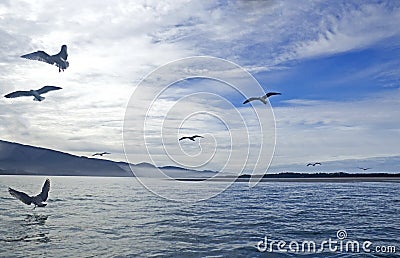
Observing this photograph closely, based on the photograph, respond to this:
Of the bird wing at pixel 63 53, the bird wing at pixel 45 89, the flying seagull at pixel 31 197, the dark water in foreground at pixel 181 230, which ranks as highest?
the bird wing at pixel 63 53

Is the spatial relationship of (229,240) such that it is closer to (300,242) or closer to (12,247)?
(300,242)

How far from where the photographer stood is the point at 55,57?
24.7 metres

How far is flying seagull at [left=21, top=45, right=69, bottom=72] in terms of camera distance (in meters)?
24.2

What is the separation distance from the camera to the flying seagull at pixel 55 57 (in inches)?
952

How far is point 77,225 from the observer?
1051 inches

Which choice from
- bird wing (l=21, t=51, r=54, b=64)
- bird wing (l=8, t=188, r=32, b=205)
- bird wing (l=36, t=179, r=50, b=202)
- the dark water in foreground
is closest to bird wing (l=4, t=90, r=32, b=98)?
bird wing (l=21, t=51, r=54, b=64)

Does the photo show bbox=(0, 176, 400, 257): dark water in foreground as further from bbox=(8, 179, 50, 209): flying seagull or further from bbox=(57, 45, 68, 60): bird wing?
bbox=(57, 45, 68, 60): bird wing

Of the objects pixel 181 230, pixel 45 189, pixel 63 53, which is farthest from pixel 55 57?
pixel 181 230

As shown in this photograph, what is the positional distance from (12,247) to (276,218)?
60.8ft

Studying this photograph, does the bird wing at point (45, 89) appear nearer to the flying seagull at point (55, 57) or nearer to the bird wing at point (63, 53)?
the flying seagull at point (55, 57)

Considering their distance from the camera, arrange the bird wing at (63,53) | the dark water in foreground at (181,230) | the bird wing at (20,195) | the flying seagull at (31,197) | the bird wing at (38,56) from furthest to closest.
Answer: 1. the flying seagull at (31,197)
2. the bird wing at (20,195)
3. the bird wing at (63,53)
4. the bird wing at (38,56)
5. the dark water in foreground at (181,230)

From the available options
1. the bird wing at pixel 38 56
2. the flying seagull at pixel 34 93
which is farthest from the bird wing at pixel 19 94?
the bird wing at pixel 38 56

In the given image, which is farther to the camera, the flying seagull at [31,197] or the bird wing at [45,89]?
the flying seagull at [31,197]

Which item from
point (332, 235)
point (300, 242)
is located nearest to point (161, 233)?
point (300, 242)
